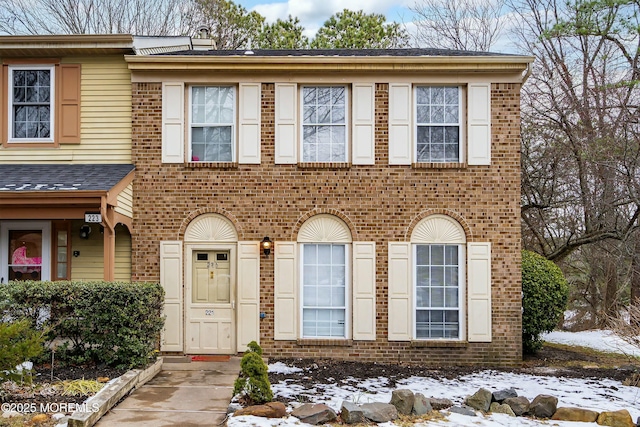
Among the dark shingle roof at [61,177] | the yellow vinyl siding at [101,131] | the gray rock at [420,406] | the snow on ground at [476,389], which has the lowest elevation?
the snow on ground at [476,389]

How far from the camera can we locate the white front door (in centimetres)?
1088

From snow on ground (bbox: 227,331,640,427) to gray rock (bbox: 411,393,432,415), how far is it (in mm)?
274

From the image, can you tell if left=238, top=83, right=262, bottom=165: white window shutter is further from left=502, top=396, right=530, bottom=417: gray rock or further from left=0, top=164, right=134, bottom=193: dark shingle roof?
left=502, top=396, right=530, bottom=417: gray rock

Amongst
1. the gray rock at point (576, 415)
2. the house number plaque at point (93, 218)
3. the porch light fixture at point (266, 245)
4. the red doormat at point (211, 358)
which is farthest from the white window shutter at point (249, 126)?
the gray rock at point (576, 415)

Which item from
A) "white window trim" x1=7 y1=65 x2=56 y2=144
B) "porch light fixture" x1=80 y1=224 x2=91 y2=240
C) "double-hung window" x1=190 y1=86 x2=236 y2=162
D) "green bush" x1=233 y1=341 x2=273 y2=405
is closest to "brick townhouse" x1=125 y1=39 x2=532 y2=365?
"double-hung window" x1=190 y1=86 x2=236 y2=162

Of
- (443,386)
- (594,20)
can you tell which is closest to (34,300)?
(443,386)

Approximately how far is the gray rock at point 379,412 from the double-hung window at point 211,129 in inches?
220

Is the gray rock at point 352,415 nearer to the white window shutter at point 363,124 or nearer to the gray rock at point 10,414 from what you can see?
the gray rock at point 10,414

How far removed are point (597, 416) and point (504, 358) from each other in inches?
139

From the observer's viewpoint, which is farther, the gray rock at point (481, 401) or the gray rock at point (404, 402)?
the gray rock at point (481, 401)

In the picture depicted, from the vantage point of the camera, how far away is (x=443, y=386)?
8914mm

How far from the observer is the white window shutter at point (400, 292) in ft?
35.1

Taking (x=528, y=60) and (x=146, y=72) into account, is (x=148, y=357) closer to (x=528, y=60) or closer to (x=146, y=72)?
(x=146, y=72)

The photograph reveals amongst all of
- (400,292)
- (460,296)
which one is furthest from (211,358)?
(460,296)
